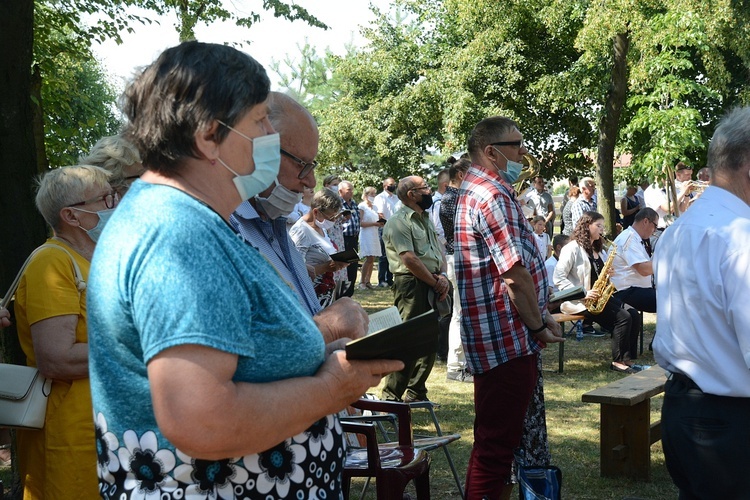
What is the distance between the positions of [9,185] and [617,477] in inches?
172

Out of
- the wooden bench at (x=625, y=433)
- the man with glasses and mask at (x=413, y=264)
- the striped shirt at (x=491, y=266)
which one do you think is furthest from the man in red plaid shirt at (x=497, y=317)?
the man with glasses and mask at (x=413, y=264)

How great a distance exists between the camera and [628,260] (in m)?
9.51

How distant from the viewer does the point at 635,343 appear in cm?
962

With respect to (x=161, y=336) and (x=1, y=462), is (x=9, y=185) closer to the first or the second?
(x=1, y=462)

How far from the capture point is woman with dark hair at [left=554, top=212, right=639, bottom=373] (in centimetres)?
935

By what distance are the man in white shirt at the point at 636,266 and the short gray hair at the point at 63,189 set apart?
7466 millimetres

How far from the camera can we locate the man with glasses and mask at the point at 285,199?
268cm

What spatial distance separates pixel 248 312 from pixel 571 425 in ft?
19.7

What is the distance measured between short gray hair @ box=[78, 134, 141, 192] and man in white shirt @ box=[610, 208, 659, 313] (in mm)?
7218

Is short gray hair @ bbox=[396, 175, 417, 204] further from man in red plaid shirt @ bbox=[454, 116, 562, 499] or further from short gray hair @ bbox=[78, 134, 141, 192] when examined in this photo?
short gray hair @ bbox=[78, 134, 141, 192]

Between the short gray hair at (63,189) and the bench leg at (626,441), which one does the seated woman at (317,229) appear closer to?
the bench leg at (626,441)

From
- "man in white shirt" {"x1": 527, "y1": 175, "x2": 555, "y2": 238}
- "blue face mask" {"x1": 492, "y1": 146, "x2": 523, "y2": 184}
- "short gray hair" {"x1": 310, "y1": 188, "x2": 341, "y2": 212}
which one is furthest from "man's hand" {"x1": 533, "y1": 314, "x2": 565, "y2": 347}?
"man in white shirt" {"x1": 527, "y1": 175, "x2": 555, "y2": 238}

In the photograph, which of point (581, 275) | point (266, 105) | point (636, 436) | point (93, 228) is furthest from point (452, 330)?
point (266, 105)

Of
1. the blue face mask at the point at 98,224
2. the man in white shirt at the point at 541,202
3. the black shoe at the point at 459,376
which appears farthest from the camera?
the man in white shirt at the point at 541,202
